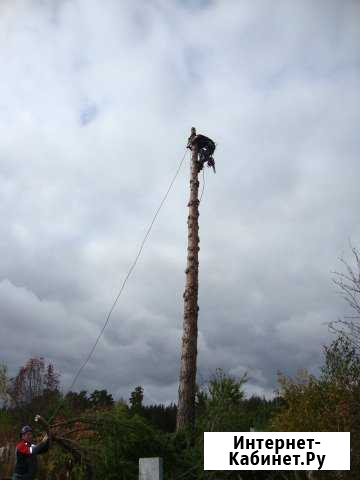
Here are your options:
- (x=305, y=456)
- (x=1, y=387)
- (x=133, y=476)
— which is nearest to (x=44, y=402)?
(x=1, y=387)

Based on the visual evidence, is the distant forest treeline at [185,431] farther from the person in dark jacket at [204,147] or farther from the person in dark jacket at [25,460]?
the person in dark jacket at [204,147]

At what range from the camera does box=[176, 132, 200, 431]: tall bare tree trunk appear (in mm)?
14875

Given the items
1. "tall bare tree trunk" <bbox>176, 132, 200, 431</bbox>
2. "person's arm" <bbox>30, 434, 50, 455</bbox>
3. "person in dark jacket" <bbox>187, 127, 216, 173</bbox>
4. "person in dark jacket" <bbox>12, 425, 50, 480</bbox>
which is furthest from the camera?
"person in dark jacket" <bbox>187, 127, 216, 173</bbox>

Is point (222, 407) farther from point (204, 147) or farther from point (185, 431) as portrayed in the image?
point (204, 147)

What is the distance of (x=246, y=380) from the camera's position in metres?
17.8

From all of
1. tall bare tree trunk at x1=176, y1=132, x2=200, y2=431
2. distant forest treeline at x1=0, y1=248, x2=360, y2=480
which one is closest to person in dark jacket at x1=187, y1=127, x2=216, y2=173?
tall bare tree trunk at x1=176, y1=132, x2=200, y2=431

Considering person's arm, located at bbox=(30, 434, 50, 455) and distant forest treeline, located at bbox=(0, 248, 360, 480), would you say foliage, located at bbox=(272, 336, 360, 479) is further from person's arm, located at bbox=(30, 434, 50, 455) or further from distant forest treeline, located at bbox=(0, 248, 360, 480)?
person's arm, located at bbox=(30, 434, 50, 455)

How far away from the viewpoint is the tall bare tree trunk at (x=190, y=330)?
14.9 m

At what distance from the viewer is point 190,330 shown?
50.8ft

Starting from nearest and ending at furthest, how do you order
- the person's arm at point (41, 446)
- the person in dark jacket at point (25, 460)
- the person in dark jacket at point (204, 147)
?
the person's arm at point (41, 446) < the person in dark jacket at point (25, 460) < the person in dark jacket at point (204, 147)

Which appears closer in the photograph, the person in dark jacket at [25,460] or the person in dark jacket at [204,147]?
the person in dark jacket at [25,460]

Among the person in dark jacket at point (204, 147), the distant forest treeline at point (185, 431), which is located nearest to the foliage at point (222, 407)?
the distant forest treeline at point (185, 431)

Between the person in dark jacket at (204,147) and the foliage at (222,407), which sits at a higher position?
the person in dark jacket at (204,147)

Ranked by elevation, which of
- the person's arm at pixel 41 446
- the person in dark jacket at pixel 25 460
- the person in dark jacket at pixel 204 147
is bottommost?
the person in dark jacket at pixel 25 460
